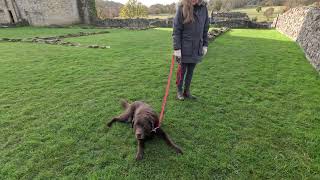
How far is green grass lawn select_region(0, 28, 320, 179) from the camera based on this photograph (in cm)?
284

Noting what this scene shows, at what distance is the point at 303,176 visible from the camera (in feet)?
9.05

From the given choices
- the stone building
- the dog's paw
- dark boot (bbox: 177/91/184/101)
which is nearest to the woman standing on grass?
dark boot (bbox: 177/91/184/101)

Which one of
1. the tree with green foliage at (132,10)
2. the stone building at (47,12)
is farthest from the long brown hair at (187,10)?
the tree with green foliage at (132,10)

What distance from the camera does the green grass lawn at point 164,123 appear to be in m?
2.84

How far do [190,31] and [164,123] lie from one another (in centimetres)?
169

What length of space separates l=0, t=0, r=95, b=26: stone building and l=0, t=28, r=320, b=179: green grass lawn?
20.6 m

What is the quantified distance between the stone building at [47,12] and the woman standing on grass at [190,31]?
1006 inches

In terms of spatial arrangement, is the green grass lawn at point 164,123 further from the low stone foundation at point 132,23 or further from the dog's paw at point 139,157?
the low stone foundation at point 132,23

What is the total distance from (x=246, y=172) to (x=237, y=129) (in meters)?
1.01

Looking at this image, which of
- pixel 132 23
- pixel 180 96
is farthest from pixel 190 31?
pixel 132 23

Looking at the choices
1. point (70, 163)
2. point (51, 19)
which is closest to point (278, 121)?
point (70, 163)

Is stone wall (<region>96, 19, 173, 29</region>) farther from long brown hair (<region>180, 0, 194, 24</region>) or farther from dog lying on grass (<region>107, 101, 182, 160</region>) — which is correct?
dog lying on grass (<region>107, 101, 182, 160</region>)

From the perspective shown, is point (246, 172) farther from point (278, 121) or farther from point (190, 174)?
point (278, 121)

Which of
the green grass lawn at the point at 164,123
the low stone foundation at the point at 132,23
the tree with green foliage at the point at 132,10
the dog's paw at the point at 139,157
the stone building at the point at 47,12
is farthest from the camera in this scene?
the tree with green foliage at the point at 132,10
